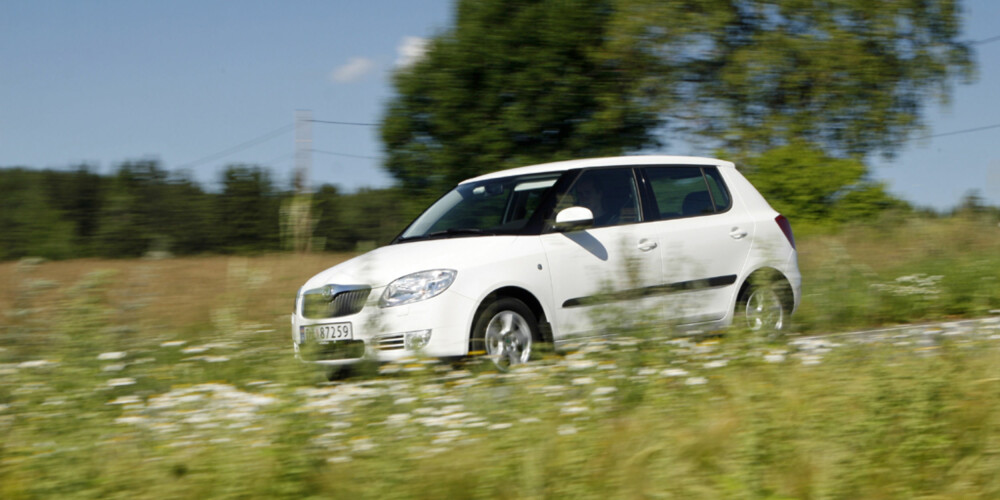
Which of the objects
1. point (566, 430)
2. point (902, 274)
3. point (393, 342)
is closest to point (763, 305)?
point (393, 342)

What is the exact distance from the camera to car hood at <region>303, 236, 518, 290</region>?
21.5ft

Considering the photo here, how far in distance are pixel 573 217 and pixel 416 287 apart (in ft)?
4.11

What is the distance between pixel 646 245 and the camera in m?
7.48

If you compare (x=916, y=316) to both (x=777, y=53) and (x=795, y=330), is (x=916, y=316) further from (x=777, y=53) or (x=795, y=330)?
(x=777, y=53)

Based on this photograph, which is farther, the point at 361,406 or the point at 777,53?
the point at 777,53

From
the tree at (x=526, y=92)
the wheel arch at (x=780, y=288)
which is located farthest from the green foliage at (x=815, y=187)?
the wheel arch at (x=780, y=288)

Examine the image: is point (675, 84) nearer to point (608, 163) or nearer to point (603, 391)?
point (608, 163)

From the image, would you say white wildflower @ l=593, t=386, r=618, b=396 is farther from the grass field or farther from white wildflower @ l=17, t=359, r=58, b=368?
white wildflower @ l=17, t=359, r=58, b=368

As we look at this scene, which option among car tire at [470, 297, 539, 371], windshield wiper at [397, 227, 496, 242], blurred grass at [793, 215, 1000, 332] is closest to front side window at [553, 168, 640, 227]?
windshield wiper at [397, 227, 496, 242]

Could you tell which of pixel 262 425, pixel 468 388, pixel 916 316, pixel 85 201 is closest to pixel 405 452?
pixel 262 425

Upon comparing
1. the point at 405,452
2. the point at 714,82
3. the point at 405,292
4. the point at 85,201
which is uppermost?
the point at 714,82

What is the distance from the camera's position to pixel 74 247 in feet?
74.8

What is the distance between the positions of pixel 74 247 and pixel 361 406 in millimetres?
20424

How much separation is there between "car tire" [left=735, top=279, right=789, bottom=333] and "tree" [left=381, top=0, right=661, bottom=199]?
18.8 metres
